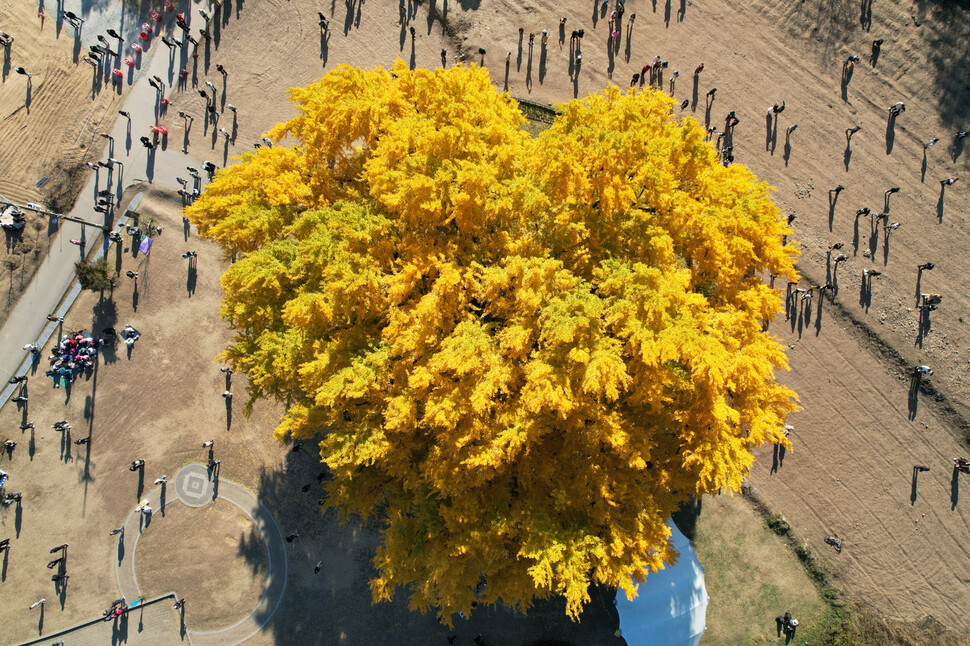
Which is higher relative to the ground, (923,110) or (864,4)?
(864,4)

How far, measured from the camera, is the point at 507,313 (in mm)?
12703

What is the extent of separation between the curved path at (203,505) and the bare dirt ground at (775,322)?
552mm

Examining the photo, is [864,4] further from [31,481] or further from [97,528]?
[31,481]

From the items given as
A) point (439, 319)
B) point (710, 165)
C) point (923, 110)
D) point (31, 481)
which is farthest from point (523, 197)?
point (31, 481)

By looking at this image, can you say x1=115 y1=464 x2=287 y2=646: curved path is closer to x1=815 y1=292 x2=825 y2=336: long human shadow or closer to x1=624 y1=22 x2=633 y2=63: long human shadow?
x1=815 y1=292 x2=825 y2=336: long human shadow

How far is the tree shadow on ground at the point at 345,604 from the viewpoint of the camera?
18.7 metres

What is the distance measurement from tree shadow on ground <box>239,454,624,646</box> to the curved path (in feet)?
0.98

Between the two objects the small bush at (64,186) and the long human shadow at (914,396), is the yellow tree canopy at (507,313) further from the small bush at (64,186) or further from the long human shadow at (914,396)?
the small bush at (64,186)

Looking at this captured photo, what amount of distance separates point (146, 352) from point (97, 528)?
694cm

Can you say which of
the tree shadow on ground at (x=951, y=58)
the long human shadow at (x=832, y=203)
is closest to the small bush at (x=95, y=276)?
the long human shadow at (x=832, y=203)

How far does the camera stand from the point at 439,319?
12.4 metres

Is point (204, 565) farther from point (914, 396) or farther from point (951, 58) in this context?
point (951, 58)

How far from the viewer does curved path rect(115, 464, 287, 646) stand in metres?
19.0

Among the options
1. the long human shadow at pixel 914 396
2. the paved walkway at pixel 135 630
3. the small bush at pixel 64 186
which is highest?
the small bush at pixel 64 186
